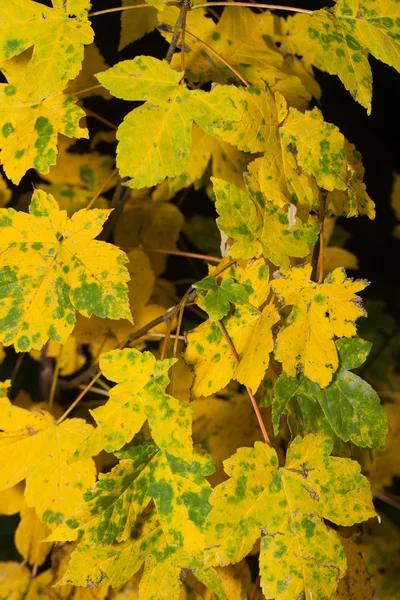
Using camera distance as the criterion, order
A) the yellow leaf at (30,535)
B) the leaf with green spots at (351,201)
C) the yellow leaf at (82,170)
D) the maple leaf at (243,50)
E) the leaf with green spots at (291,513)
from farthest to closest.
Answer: the yellow leaf at (82,170) < the yellow leaf at (30,535) < the maple leaf at (243,50) < the leaf with green spots at (351,201) < the leaf with green spots at (291,513)

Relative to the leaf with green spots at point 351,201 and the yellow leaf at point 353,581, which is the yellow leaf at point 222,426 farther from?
the leaf with green spots at point 351,201

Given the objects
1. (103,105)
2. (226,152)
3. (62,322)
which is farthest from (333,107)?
(62,322)

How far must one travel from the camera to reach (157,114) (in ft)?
1.97

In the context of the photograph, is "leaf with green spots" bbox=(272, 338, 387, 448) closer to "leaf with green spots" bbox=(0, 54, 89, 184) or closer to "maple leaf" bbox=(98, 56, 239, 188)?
"maple leaf" bbox=(98, 56, 239, 188)

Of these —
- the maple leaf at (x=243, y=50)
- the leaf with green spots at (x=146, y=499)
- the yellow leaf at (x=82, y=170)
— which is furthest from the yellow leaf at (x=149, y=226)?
the leaf with green spots at (x=146, y=499)

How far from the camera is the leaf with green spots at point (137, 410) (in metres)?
0.60

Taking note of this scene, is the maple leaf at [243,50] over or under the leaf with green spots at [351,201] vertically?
over

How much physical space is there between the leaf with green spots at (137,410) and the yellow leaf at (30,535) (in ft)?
1.40

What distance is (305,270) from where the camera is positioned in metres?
0.65

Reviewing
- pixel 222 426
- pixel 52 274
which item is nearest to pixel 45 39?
pixel 52 274

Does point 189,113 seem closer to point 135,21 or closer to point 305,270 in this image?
point 305,270

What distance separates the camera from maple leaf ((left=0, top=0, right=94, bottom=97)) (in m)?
0.60

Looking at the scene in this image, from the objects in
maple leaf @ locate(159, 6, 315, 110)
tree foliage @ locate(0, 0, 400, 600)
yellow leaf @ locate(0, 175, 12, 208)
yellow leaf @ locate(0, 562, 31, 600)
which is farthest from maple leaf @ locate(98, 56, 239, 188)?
yellow leaf @ locate(0, 562, 31, 600)

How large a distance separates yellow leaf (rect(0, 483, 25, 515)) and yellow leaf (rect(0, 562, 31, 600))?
115 millimetres
